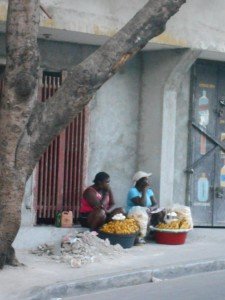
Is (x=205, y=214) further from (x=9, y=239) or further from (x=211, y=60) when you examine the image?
(x=9, y=239)

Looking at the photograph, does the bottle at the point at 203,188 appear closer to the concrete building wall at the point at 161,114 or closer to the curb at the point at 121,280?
the concrete building wall at the point at 161,114

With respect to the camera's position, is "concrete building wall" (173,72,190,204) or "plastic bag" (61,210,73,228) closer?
"plastic bag" (61,210,73,228)

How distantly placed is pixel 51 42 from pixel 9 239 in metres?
3.79

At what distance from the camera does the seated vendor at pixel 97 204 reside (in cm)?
1073

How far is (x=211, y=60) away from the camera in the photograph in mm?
12938

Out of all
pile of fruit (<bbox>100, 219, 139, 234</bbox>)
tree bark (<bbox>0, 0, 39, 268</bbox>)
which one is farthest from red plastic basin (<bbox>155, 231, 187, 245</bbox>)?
tree bark (<bbox>0, 0, 39, 268</bbox>)

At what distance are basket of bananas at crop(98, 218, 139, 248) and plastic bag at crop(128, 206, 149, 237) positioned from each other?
0.83ft

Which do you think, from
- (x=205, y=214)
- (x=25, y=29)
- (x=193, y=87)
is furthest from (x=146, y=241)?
(x=25, y=29)

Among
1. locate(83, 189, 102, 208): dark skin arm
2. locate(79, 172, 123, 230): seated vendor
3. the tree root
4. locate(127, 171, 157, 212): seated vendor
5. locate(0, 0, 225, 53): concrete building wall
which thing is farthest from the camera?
locate(127, 171, 157, 212): seated vendor

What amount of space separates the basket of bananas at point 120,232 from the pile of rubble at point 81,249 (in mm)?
144

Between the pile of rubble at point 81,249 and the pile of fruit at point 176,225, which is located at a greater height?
the pile of fruit at point 176,225

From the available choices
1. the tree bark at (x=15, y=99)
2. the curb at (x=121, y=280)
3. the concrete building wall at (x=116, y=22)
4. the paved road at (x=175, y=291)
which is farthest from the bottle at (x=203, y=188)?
the tree bark at (x=15, y=99)

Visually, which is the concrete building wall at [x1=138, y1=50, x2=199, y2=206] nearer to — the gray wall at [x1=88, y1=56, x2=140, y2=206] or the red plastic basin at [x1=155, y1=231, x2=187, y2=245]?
the gray wall at [x1=88, y1=56, x2=140, y2=206]

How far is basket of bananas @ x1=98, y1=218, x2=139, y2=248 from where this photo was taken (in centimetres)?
1048
